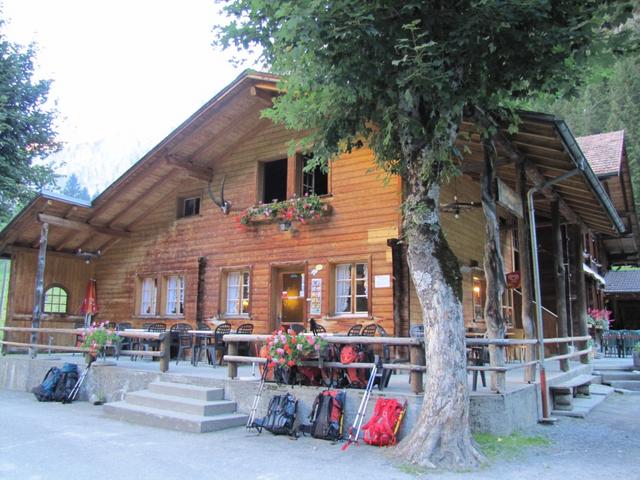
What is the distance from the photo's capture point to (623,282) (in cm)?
2472

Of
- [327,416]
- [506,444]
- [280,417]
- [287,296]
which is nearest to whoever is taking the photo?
[506,444]

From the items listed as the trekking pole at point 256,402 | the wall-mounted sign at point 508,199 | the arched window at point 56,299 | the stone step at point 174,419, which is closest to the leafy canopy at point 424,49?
the wall-mounted sign at point 508,199

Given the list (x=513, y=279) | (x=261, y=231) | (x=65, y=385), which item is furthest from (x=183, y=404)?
(x=513, y=279)

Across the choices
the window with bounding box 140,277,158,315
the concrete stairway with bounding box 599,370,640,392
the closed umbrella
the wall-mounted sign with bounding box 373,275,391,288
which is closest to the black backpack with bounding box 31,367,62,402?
the window with bounding box 140,277,158,315

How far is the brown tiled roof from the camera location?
14250mm

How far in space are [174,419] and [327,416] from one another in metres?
2.21

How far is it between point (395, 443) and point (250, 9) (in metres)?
5.43

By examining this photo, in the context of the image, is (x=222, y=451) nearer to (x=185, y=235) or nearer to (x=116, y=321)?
(x=185, y=235)

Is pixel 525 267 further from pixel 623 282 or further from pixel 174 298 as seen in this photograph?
pixel 623 282

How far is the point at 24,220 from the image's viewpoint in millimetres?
14180

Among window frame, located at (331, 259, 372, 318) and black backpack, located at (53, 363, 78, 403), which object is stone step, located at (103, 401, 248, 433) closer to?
black backpack, located at (53, 363, 78, 403)

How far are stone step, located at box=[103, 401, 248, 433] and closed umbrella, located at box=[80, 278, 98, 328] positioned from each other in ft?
25.9

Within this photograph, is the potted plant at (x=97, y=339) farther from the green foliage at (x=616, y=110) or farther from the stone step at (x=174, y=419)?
the green foliage at (x=616, y=110)

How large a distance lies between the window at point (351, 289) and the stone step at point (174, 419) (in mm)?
3792
